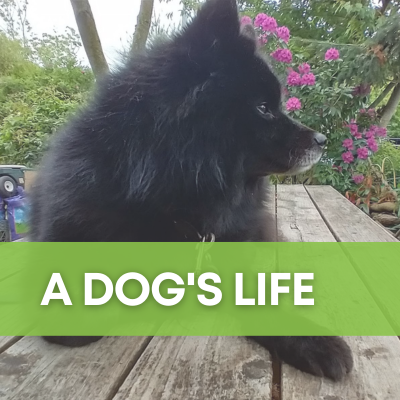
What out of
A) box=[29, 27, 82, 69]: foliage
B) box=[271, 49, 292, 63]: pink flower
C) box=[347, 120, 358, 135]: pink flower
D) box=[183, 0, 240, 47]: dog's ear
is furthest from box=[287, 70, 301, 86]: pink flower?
box=[29, 27, 82, 69]: foliage

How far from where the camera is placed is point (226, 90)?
1150mm

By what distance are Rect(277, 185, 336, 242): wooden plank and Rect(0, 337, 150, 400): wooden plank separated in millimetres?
1133

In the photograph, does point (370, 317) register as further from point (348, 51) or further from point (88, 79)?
point (88, 79)

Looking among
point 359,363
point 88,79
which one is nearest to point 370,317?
point 359,363

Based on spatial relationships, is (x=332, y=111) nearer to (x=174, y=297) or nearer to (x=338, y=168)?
(x=338, y=168)

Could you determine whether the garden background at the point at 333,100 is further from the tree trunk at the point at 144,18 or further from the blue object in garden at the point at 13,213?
the blue object in garden at the point at 13,213

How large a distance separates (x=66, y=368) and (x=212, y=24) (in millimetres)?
1037

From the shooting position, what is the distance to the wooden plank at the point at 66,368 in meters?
0.74

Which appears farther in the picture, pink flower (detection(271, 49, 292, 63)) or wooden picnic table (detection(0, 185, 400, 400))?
pink flower (detection(271, 49, 292, 63))

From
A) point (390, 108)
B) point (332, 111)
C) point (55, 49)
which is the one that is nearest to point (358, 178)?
point (332, 111)

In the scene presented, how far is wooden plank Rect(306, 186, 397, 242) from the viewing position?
73.0 inches

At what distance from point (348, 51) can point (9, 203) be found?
430 centimetres

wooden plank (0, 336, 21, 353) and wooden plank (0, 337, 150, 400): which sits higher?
wooden plank (0, 336, 21, 353)

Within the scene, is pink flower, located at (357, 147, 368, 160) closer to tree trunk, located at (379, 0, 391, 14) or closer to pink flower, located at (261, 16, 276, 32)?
pink flower, located at (261, 16, 276, 32)
